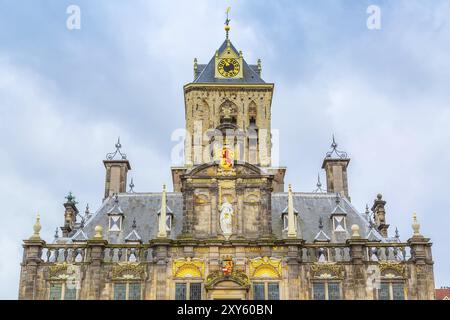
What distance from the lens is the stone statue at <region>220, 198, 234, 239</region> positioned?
45447mm

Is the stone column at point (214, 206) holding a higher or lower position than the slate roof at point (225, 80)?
lower

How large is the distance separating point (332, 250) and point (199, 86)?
86.7 feet

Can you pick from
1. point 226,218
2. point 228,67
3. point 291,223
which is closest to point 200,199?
point 226,218

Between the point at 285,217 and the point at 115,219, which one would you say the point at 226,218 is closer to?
the point at 285,217

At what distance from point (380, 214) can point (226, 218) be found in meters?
13.9

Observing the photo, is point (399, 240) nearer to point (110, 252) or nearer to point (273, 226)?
point (273, 226)

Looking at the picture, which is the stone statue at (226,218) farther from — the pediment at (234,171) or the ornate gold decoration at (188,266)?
the ornate gold decoration at (188,266)

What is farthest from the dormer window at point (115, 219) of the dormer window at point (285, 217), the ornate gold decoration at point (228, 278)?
the dormer window at point (285, 217)

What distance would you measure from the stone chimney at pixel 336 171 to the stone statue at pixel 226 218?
1211cm

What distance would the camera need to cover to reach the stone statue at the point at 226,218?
45.4 meters

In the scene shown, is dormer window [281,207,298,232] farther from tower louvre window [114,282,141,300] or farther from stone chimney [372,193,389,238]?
tower louvre window [114,282,141,300]

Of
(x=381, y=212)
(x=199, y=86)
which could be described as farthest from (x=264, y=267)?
(x=199, y=86)

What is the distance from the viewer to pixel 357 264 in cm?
4438

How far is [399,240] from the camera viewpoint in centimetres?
4928
